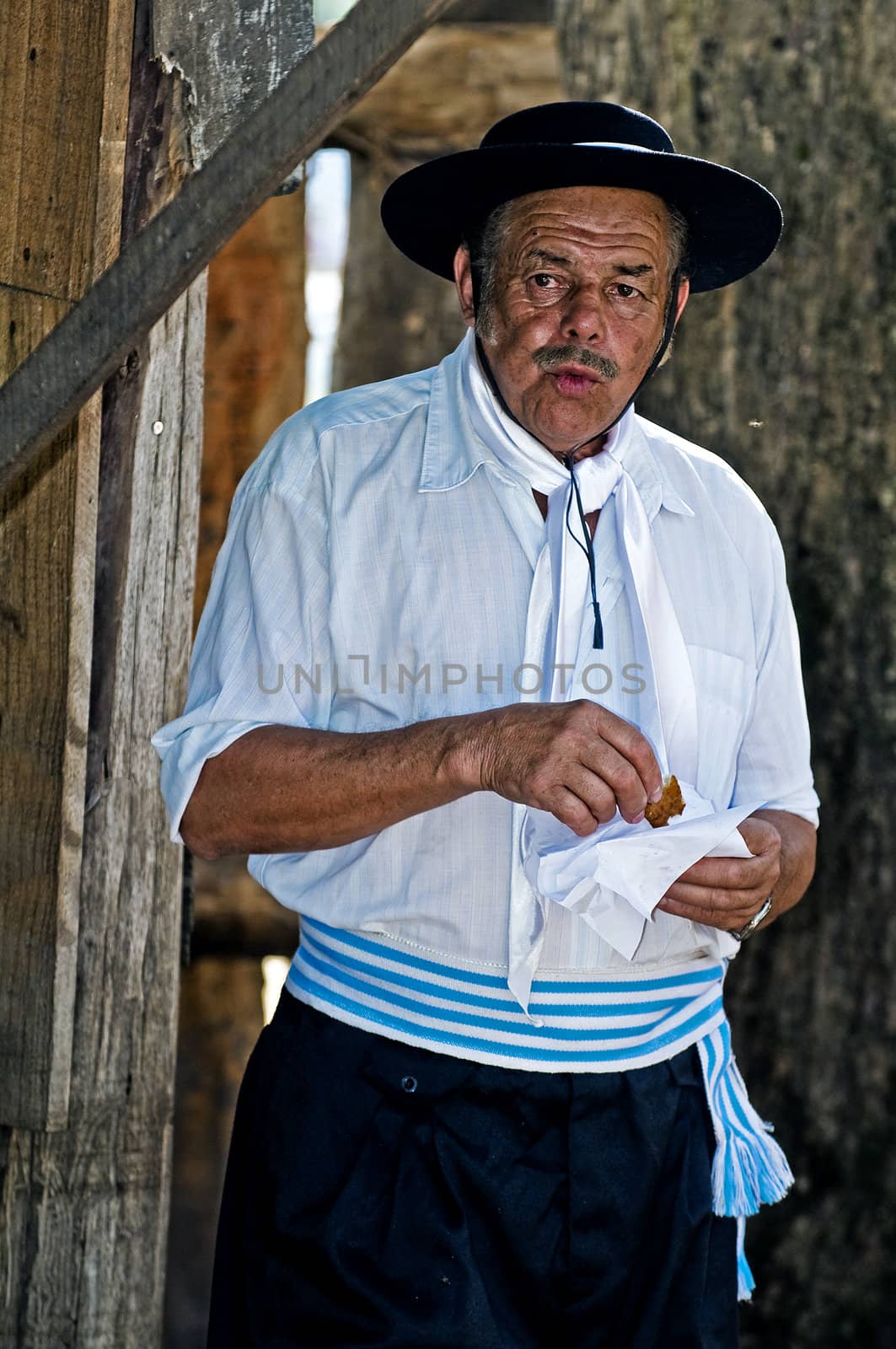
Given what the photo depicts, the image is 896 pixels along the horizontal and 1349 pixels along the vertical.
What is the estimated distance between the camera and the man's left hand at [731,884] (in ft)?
6.47

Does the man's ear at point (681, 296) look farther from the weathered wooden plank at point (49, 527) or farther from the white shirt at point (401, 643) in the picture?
the weathered wooden plank at point (49, 527)

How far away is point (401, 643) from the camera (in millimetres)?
2049

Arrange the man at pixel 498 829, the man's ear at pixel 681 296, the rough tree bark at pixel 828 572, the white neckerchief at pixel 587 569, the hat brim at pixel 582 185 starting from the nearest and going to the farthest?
the man at pixel 498 829, the white neckerchief at pixel 587 569, the hat brim at pixel 582 185, the man's ear at pixel 681 296, the rough tree bark at pixel 828 572

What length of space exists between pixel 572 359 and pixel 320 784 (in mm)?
702

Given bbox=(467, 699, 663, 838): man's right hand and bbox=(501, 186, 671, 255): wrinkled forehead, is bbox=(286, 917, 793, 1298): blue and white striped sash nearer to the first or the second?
bbox=(467, 699, 663, 838): man's right hand

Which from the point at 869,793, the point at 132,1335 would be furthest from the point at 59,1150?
the point at 869,793

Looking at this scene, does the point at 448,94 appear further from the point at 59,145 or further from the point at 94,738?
the point at 94,738

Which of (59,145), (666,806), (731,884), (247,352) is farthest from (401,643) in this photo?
(247,352)

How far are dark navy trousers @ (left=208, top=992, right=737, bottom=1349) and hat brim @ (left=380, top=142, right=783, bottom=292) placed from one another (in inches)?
45.3

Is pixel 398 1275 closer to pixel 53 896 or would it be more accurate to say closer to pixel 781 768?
pixel 53 896

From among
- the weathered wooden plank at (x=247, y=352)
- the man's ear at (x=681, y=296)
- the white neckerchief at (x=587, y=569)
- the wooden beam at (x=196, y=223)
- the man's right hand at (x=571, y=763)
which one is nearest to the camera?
the wooden beam at (x=196, y=223)

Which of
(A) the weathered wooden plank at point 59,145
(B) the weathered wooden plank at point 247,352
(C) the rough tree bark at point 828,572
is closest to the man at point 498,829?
(A) the weathered wooden plank at point 59,145

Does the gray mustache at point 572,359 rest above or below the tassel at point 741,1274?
above

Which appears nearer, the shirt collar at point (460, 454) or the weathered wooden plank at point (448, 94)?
the shirt collar at point (460, 454)
